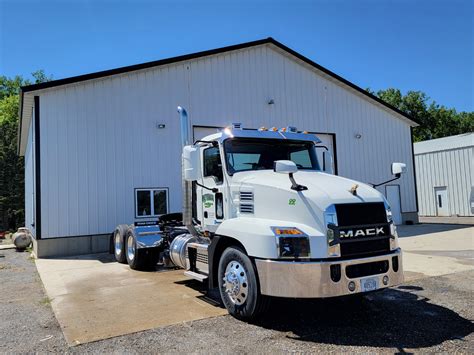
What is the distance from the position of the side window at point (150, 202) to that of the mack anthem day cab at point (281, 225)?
8.11 metres

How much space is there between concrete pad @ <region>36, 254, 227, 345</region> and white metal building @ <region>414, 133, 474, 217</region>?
27295 mm

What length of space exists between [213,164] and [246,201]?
1.10m

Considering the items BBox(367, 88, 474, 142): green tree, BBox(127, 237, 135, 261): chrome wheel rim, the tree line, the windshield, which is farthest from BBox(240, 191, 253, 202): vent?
BBox(367, 88, 474, 142): green tree

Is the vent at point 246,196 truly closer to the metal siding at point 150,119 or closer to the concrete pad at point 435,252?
the concrete pad at point 435,252

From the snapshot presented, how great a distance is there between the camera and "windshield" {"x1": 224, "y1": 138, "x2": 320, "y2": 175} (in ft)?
22.2

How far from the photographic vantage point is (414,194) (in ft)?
74.5

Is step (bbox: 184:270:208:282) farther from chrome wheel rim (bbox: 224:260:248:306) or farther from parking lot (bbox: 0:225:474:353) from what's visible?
parking lot (bbox: 0:225:474:353)

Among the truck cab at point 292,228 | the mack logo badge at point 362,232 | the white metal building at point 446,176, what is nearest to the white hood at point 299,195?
the truck cab at point 292,228

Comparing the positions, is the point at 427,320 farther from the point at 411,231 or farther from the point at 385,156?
the point at 385,156

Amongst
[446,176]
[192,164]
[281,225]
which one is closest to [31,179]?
[192,164]

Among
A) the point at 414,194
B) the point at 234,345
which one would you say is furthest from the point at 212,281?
the point at 414,194

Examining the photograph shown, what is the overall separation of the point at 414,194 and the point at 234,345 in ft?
66.6

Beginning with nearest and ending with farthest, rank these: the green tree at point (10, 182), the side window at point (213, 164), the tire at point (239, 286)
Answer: the tire at point (239, 286) → the side window at point (213, 164) → the green tree at point (10, 182)

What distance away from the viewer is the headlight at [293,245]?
17.3ft
